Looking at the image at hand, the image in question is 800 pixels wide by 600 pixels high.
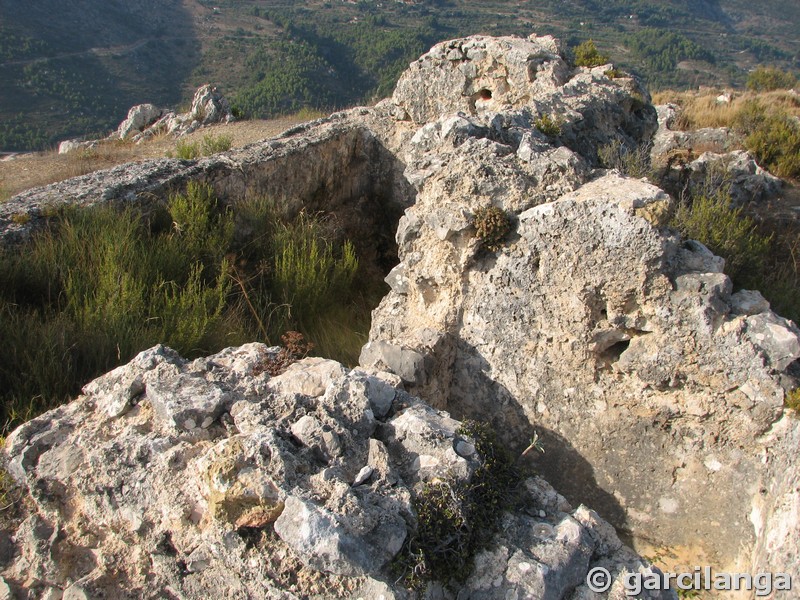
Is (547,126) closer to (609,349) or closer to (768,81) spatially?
(609,349)

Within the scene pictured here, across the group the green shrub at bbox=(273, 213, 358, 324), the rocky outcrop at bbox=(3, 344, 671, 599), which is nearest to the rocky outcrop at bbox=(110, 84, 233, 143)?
the green shrub at bbox=(273, 213, 358, 324)

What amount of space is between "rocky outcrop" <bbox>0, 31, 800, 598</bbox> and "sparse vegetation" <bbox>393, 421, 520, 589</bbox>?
0.06 meters

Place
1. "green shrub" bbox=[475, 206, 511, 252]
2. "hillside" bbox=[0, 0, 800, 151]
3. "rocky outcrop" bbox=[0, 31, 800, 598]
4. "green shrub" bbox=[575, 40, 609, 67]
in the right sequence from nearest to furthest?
"rocky outcrop" bbox=[0, 31, 800, 598] < "green shrub" bbox=[475, 206, 511, 252] < "green shrub" bbox=[575, 40, 609, 67] < "hillside" bbox=[0, 0, 800, 151]

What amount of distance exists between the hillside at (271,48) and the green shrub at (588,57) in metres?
20.5

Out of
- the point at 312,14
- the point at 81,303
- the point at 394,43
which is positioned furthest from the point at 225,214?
the point at 312,14

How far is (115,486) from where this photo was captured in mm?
2555

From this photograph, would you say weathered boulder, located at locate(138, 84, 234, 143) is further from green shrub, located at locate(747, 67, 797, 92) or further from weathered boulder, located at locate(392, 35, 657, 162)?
green shrub, located at locate(747, 67, 797, 92)

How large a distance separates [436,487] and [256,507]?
736 mm

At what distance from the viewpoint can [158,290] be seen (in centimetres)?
489

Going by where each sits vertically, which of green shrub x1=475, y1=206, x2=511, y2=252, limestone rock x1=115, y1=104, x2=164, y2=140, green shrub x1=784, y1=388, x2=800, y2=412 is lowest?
limestone rock x1=115, y1=104, x2=164, y2=140

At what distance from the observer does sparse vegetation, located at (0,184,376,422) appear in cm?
381

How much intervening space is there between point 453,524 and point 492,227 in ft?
7.45

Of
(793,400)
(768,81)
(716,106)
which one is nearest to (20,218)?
(793,400)

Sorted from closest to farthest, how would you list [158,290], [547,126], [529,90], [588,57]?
[158,290]
[547,126]
[529,90]
[588,57]
